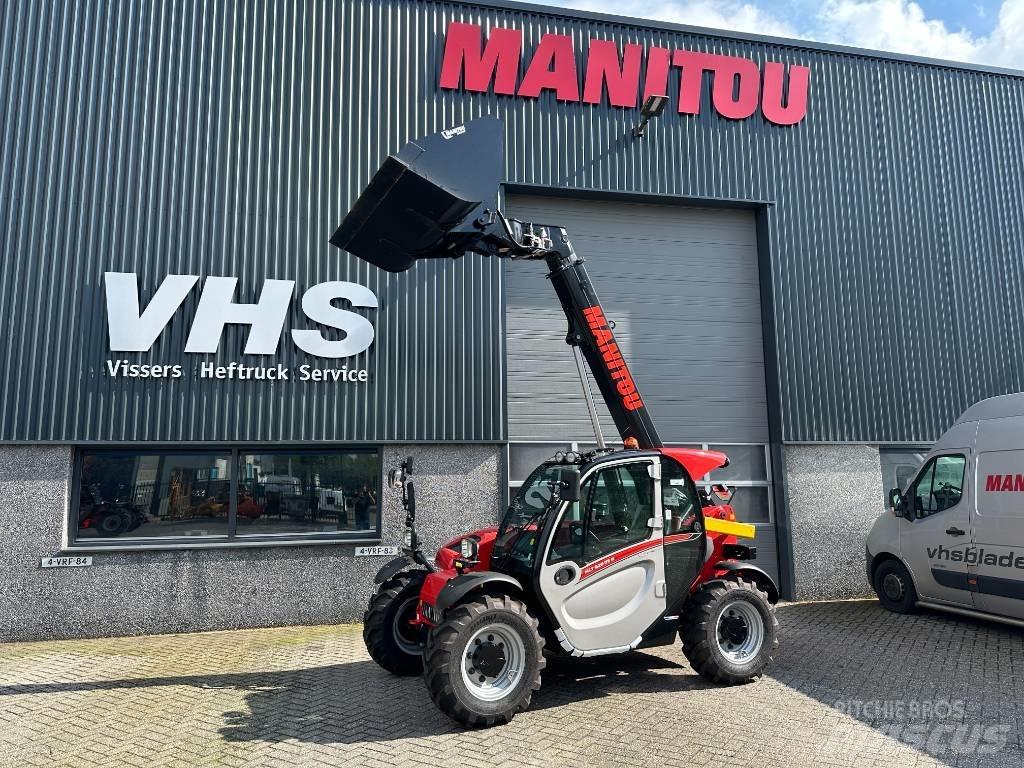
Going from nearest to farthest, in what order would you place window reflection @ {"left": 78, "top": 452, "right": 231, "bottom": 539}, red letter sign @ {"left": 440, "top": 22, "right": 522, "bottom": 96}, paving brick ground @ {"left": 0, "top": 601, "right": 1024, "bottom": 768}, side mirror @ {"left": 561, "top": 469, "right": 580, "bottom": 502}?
paving brick ground @ {"left": 0, "top": 601, "right": 1024, "bottom": 768} < side mirror @ {"left": 561, "top": 469, "right": 580, "bottom": 502} < window reflection @ {"left": 78, "top": 452, "right": 231, "bottom": 539} < red letter sign @ {"left": 440, "top": 22, "right": 522, "bottom": 96}

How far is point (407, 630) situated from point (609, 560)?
218cm

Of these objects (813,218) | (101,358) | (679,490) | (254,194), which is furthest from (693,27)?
(101,358)

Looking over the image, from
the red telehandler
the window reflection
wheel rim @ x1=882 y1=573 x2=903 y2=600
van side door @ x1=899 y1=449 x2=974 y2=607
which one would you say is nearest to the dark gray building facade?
the window reflection

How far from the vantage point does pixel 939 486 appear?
9.12 m

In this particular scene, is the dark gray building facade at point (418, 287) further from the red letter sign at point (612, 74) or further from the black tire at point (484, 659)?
the black tire at point (484, 659)

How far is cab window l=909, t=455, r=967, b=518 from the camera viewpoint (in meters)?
8.87

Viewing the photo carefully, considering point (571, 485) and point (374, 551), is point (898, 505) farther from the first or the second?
point (374, 551)

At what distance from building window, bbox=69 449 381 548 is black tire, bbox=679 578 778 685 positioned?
4.75 meters

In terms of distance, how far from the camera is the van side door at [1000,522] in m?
7.91

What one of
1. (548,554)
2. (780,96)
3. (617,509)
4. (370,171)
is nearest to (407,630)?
(548,554)

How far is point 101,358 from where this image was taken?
909 centimetres

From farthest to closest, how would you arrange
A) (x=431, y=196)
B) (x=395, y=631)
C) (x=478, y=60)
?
(x=478, y=60)
(x=395, y=631)
(x=431, y=196)

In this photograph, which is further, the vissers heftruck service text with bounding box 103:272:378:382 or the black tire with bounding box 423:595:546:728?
the vissers heftruck service text with bounding box 103:272:378:382

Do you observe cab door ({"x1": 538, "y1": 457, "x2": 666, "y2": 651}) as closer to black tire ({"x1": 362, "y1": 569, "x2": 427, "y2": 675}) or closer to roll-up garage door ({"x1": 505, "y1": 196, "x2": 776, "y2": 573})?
black tire ({"x1": 362, "y1": 569, "x2": 427, "y2": 675})
